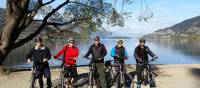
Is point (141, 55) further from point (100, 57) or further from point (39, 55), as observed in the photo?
point (39, 55)

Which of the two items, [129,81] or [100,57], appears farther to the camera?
[129,81]

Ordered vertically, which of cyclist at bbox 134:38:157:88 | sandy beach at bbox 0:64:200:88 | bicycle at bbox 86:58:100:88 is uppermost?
cyclist at bbox 134:38:157:88

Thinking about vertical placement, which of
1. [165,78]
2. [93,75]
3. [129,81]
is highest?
[93,75]

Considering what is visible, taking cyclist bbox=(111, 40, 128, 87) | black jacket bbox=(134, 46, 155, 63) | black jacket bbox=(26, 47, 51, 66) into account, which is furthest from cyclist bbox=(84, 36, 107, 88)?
black jacket bbox=(26, 47, 51, 66)

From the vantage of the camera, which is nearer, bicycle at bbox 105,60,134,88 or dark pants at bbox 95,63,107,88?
dark pants at bbox 95,63,107,88

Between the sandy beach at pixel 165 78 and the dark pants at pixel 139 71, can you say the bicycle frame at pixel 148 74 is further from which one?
the sandy beach at pixel 165 78

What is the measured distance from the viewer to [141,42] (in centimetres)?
1253

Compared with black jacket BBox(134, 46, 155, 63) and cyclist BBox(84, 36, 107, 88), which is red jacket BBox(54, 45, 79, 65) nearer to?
cyclist BBox(84, 36, 107, 88)

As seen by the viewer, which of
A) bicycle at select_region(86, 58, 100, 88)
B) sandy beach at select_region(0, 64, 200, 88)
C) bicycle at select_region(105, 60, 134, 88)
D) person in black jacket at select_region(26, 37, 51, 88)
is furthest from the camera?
sandy beach at select_region(0, 64, 200, 88)

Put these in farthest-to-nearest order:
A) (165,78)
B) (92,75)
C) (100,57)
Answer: (165,78) < (92,75) < (100,57)

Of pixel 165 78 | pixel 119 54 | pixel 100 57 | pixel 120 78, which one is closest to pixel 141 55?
pixel 119 54

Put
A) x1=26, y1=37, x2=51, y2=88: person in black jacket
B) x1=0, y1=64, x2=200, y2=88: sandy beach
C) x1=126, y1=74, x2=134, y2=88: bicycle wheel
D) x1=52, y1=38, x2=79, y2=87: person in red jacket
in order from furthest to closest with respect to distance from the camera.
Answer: x1=0, y1=64, x2=200, y2=88: sandy beach, x1=126, y1=74, x2=134, y2=88: bicycle wheel, x1=52, y1=38, x2=79, y2=87: person in red jacket, x1=26, y1=37, x2=51, y2=88: person in black jacket

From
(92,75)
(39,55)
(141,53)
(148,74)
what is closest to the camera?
(39,55)

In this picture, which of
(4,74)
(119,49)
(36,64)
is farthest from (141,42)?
(4,74)
